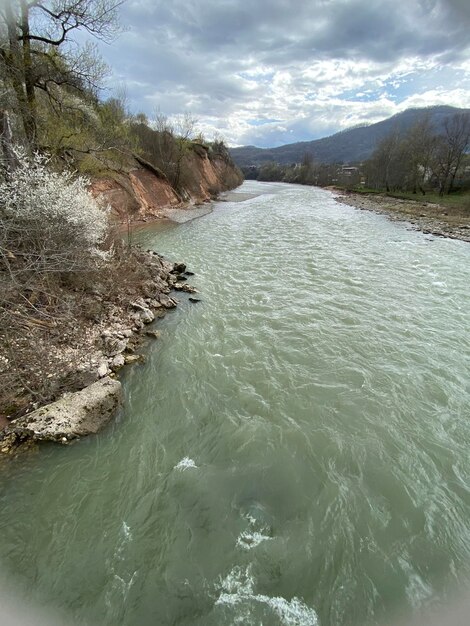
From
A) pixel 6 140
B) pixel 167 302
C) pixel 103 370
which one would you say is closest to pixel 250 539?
pixel 103 370

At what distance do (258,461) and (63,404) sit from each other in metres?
3.49

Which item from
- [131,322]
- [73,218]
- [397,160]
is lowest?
[131,322]

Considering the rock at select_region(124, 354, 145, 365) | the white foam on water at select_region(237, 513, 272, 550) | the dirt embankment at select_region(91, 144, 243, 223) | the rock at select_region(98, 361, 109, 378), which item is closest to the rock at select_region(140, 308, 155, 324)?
the rock at select_region(124, 354, 145, 365)

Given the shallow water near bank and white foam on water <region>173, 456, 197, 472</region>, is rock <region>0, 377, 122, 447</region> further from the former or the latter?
white foam on water <region>173, 456, 197, 472</region>

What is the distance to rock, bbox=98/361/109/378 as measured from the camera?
6.33 meters

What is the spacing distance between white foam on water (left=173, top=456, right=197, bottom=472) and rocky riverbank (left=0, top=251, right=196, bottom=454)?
5.42 feet

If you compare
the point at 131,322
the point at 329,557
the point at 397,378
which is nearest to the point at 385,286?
the point at 397,378

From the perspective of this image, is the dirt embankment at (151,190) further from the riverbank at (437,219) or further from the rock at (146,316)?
the riverbank at (437,219)

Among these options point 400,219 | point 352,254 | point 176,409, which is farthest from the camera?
point 400,219

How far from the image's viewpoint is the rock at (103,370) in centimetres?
633

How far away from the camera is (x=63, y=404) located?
5375 mm

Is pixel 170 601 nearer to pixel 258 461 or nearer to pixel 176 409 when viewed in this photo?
pixel 258 461

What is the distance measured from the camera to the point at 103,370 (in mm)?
6418

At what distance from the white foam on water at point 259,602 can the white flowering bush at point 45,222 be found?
668 centimetres
